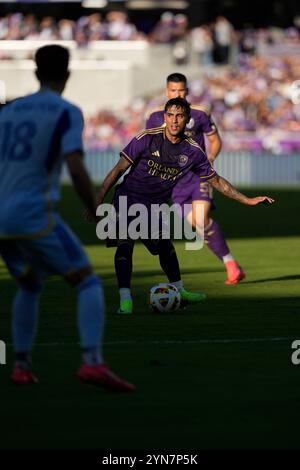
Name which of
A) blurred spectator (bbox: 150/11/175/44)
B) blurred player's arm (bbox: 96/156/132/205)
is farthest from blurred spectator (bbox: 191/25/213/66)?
blurred player's arm (bbox: 96/156/132/205)

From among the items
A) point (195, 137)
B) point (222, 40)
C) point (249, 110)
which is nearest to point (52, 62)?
point (195, 137)

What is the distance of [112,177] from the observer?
12.1 m

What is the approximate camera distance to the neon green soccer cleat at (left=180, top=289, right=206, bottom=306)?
13.2 m

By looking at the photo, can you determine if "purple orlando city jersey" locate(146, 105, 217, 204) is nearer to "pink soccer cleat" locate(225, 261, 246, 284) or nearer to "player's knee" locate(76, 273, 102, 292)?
"pink soccer cleat" locate(225, 261, 246, 284)

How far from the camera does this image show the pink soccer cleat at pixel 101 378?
8.12m

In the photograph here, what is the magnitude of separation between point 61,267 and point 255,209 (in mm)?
25369

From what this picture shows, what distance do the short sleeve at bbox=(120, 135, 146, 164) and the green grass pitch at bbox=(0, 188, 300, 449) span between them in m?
1.42

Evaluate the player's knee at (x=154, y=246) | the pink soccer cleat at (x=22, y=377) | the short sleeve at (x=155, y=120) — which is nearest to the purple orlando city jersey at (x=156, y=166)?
the player's knee at (x=154, y=246)

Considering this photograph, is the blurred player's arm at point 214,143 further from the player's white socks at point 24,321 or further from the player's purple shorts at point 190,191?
the player's white socks at point 24,321

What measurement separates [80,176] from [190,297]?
550 cm

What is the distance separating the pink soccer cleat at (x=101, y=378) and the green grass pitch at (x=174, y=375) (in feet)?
0.30

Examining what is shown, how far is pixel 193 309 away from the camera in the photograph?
42.9 ft

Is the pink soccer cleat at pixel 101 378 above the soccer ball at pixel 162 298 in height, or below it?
below

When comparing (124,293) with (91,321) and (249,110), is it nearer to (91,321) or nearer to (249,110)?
(91,321)
